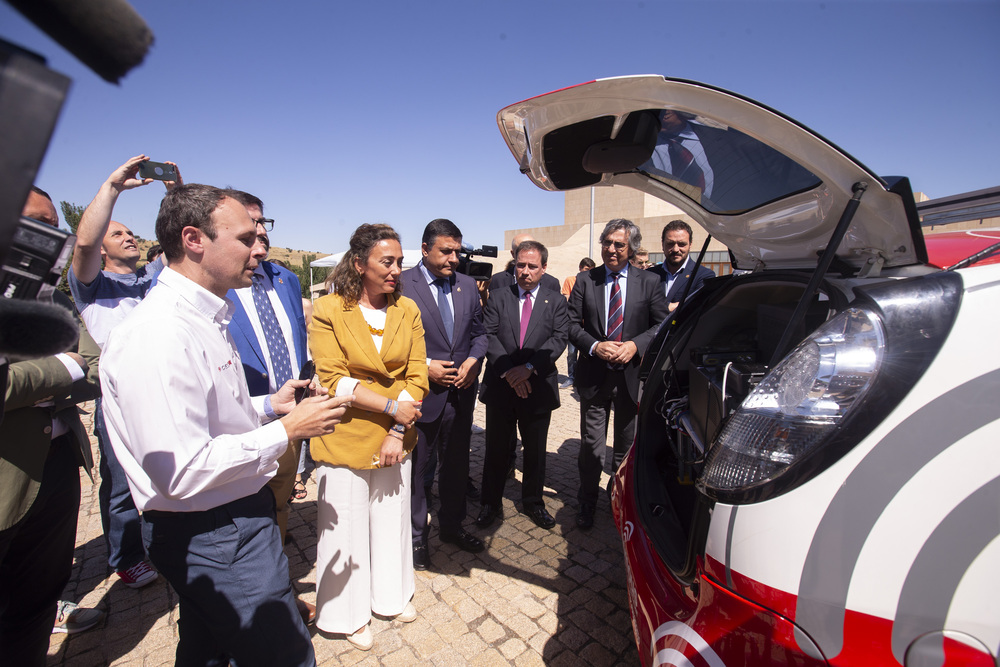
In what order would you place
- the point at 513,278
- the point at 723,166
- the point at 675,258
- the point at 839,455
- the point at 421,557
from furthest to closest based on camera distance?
the point at 513,278, the point at 675,258, the point at 421,557, the point at 723,166, the point at 839,455

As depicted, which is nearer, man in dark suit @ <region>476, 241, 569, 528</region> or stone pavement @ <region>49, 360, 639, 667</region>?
stone pavement @ <region>49, 360, 639, 667</region>

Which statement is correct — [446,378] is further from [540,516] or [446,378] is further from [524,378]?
[540,516]

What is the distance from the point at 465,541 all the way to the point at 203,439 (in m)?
2.37

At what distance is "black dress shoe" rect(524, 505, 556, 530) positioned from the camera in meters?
3.71

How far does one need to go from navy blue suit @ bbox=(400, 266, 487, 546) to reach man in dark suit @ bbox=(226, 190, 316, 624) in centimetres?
76

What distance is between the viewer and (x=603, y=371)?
12.7 ft

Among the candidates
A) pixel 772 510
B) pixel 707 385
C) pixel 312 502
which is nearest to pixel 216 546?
pixel 772 510

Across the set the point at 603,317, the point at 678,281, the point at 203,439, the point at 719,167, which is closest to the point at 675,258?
the point at 678,281

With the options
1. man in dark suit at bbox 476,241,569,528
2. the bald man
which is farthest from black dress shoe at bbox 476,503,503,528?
the bald man

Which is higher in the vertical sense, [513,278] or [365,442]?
[513,278]

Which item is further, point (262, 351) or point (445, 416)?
point (445, 416)

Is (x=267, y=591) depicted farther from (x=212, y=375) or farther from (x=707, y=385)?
(x=707, y=385)

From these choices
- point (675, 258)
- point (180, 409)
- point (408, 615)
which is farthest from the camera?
point (675, 258)

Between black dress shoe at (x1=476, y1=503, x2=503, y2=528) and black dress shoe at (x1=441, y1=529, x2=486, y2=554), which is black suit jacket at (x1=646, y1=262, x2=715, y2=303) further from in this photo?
black dress shoe at (x1=441, y1=529, x2=486, y2=554)
